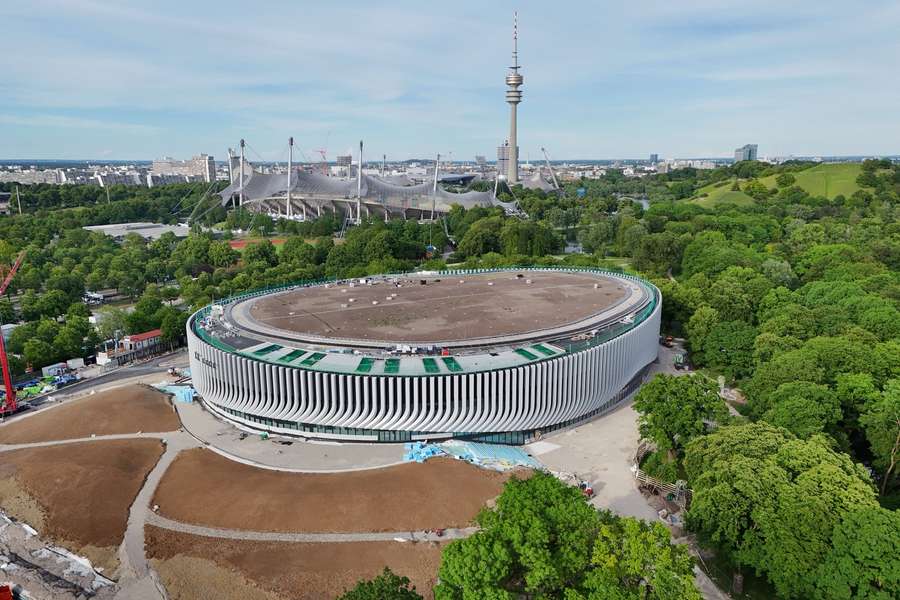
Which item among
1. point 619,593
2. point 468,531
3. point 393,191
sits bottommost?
point 468,531

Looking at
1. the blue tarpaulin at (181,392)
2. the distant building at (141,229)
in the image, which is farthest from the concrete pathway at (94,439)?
the distant building at (141,229)

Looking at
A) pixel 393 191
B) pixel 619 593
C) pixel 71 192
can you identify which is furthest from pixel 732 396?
pixel 71 192

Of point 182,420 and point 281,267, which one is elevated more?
point 281,267

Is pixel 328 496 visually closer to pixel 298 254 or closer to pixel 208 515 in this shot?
pixel 208 515

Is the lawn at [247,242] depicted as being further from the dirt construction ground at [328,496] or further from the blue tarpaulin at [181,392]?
the dirt construction ground at [328,496]

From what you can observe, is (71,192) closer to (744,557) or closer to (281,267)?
(281,267)

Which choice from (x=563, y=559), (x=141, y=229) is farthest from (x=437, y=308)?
(x=141, y=229)

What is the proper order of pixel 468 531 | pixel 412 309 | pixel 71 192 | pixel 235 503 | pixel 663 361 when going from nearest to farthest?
pixel 468 531
pixel 235 503
pixel 412 309
pixel 663 361
pixel 71 192
